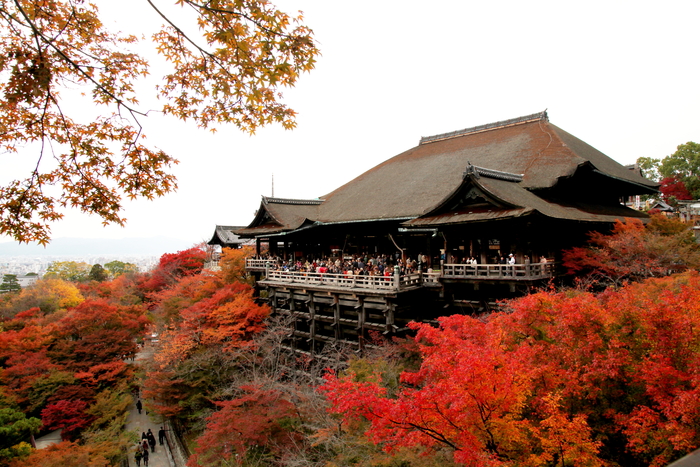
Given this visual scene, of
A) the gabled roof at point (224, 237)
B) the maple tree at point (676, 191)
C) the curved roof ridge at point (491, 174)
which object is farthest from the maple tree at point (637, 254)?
the maple tree at point (676, 191)

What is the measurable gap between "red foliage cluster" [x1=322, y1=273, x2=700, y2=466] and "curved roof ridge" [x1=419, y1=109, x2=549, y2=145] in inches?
633

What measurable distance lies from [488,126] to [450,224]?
1313cm

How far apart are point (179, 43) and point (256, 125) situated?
1663 mm

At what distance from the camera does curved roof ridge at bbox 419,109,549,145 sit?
2251cm

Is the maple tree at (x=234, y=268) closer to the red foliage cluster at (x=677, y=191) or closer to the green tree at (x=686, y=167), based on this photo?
the red foliage cluster at (x=677, y=191)

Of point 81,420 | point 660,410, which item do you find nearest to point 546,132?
point 660,410

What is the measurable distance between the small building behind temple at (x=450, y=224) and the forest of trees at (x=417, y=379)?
1.35 meters

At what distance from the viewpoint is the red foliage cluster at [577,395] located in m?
6.68

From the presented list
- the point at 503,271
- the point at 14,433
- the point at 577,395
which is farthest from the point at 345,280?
the point at 14,433

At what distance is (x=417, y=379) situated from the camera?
1039 cm

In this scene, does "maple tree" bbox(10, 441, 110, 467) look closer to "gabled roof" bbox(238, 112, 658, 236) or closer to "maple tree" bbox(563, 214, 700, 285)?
"gabled roof" bbox(238, 112, 658, 236)

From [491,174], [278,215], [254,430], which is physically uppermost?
[491,174]

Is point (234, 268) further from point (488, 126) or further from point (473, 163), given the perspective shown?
point (488, 126)

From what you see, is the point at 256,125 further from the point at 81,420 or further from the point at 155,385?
the point at 81,420
